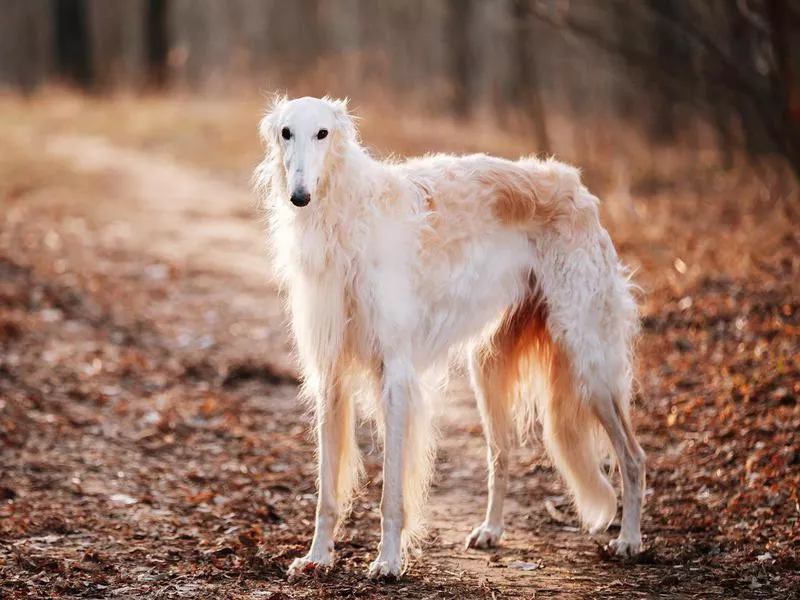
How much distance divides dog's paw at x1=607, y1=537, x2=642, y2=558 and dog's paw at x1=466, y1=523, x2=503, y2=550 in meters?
0.50

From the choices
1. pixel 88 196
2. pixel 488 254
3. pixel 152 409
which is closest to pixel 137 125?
pixel 88 196

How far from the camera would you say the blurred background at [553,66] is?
9.17m

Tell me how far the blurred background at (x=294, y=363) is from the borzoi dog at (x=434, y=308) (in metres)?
0.33

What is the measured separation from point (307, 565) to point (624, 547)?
1.37 meters

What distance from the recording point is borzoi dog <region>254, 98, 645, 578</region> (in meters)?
4.20

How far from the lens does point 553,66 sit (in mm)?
28031

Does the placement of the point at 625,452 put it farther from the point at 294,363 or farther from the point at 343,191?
the point at 294,363

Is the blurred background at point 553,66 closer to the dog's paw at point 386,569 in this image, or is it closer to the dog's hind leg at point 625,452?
the dog's hind leg at point 625,452

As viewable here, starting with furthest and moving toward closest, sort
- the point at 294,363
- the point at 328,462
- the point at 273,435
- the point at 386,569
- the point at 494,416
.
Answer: the point at 294,363
the point at 273,435
the point at 494,416
the point at 328,462
the point at 386,569

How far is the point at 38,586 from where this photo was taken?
3900 millimetres

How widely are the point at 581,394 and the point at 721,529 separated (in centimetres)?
85

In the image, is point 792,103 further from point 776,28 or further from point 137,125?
point 137,125


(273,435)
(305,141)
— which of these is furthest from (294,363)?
(305,141)

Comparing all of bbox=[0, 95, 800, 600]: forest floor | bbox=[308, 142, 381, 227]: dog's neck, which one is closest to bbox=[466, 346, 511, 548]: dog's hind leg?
bbox=[0, 95, 800, 600]: forest floor
